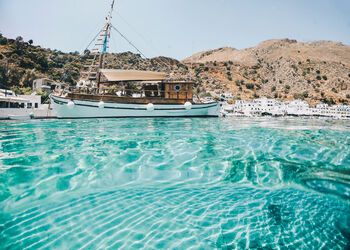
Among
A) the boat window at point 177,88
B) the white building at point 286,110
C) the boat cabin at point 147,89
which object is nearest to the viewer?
the boat cabin at point 147,89

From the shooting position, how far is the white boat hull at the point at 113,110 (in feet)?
73.6

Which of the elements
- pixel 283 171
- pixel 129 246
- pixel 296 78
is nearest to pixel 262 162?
pixel 283 171

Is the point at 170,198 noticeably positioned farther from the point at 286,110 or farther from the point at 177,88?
the point at 286,110

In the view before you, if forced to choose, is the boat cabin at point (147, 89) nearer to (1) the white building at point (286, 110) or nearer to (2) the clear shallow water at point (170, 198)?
(1) the white building at point (286, 110)

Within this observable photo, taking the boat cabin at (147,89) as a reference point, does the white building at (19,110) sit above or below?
below

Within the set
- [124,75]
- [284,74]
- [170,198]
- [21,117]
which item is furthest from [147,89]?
[284,74]

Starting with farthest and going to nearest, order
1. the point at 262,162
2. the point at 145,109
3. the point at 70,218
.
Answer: the point at 145,109 → the point at 262,162 → the point at 70,218

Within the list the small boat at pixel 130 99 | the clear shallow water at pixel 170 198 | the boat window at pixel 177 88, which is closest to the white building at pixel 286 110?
the small boat at pixel 130 99

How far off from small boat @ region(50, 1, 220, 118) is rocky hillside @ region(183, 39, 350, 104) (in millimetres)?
34206

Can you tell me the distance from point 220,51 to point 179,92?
90155 mm

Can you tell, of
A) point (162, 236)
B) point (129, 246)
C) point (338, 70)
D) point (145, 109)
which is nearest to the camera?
point (129, 246)

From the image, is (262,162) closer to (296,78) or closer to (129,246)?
(129,246)

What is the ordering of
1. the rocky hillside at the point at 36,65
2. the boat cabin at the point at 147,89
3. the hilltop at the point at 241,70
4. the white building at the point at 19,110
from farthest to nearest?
the hilltop at the point at 241,70
the rocky hillside at the point at 36,65
the boat cabin at the point at 147,89
the white building at the point at 19,110

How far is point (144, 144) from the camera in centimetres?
933
